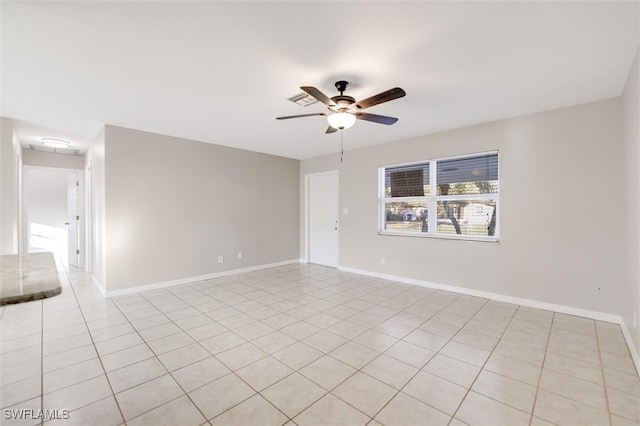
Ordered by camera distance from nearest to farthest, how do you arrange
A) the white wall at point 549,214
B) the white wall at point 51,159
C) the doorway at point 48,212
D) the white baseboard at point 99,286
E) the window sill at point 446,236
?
1. the white wall at point 549,214
2. the window sill at point 446,236
3. the white baseboard at point 99,286
4. the white wall at point 51,159
5. the doorway at point 48,212

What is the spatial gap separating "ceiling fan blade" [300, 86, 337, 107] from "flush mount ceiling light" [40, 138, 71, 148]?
198 inches

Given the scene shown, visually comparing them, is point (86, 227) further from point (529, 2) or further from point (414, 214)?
point (529, 2)

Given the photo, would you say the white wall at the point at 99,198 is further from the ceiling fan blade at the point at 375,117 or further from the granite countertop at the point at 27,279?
the ceiling fan blade at the point at 375,117

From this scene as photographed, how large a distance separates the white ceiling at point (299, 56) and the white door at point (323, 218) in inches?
103

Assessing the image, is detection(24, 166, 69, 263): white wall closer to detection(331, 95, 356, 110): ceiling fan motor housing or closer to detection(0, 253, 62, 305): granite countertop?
detection(0, 253, 62, 305): granite countertop

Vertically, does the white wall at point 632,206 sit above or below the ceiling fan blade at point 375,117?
below

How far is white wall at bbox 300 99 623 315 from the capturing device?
3061mm

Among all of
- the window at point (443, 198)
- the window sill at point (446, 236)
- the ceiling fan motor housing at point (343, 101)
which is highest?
the ceiling fan motor housing at point (343, 101)

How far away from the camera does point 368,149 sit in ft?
17.3

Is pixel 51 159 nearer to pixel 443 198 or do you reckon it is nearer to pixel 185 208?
pixel 185 208

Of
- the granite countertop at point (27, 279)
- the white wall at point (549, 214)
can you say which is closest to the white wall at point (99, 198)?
the granite countertop at point (27, 279)

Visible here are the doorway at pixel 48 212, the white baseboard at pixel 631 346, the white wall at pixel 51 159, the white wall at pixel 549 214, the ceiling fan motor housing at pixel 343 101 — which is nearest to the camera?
the white baseboard at pixel 631 346

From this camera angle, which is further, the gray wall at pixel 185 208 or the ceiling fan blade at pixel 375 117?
the gray wall at pixel 185 208

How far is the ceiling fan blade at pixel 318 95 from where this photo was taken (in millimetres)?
2218
